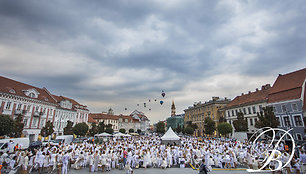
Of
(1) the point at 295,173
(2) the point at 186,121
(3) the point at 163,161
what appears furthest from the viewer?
(2) the point at 186,121

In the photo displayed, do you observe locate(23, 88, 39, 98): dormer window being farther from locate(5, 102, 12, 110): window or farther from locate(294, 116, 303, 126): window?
locate(294, 116, 303, 126): window

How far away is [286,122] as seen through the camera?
34.2m

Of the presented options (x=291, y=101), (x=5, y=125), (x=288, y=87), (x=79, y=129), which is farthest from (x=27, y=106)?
(x=288, y=87)

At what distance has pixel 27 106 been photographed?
1404 inches

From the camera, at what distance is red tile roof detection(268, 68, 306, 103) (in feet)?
109

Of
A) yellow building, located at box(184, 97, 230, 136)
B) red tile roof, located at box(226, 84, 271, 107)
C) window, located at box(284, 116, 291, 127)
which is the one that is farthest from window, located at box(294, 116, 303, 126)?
yellow building, located at box(184, 97, 230, 136)

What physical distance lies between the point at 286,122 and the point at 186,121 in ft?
159

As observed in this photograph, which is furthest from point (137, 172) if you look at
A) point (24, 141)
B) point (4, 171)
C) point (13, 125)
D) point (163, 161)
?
point (13, 125)

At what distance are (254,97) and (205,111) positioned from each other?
21.4 m

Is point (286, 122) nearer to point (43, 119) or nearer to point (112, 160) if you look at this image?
point (112, 160)

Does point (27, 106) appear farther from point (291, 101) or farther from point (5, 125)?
point (291, 101)

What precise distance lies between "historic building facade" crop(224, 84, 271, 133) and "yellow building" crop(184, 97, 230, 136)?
5.79m

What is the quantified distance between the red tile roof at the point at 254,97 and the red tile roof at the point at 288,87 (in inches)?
125

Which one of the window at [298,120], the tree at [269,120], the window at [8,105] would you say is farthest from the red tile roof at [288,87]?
the window at [8,105]
